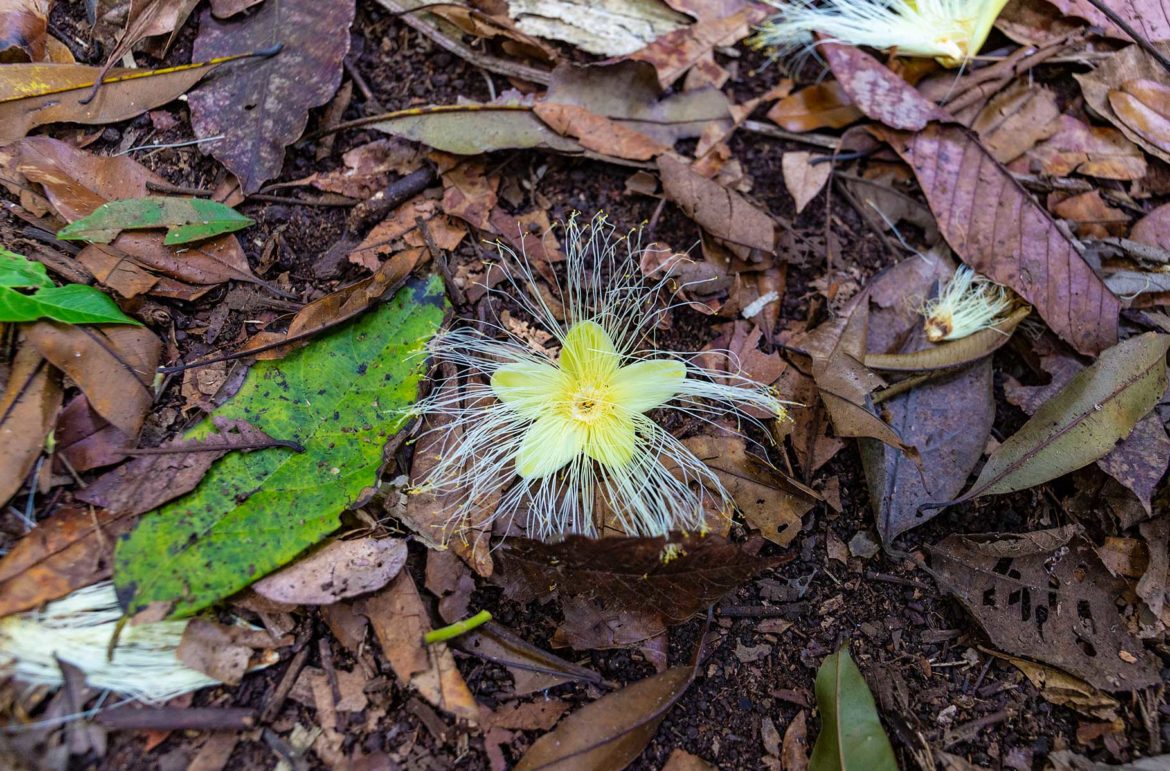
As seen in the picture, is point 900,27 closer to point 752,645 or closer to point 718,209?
point 718,209

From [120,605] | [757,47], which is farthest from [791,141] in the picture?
[120,605]

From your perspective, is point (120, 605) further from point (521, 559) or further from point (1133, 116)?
point (1133, 116)

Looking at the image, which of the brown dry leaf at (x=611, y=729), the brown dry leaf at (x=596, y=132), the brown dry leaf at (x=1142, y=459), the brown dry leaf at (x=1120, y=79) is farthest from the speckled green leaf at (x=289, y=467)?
the brown dry leaf at (x=1120, y=79)

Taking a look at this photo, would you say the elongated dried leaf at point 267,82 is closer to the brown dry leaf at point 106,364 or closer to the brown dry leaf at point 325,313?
the brown dry leaf at point 325,313

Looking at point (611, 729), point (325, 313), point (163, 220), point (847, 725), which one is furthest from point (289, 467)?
point (847, 725)

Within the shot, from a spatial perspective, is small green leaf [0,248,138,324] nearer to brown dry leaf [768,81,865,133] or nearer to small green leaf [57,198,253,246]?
small green leaf [57,198,253,246]

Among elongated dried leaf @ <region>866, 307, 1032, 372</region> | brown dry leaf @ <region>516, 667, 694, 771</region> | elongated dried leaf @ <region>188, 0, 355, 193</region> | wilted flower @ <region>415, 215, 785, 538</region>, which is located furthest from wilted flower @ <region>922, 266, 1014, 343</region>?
elongated dried leaf @ <region>188, 0, 355, 193</region>

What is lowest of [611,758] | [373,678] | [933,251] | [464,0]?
[611,758]
